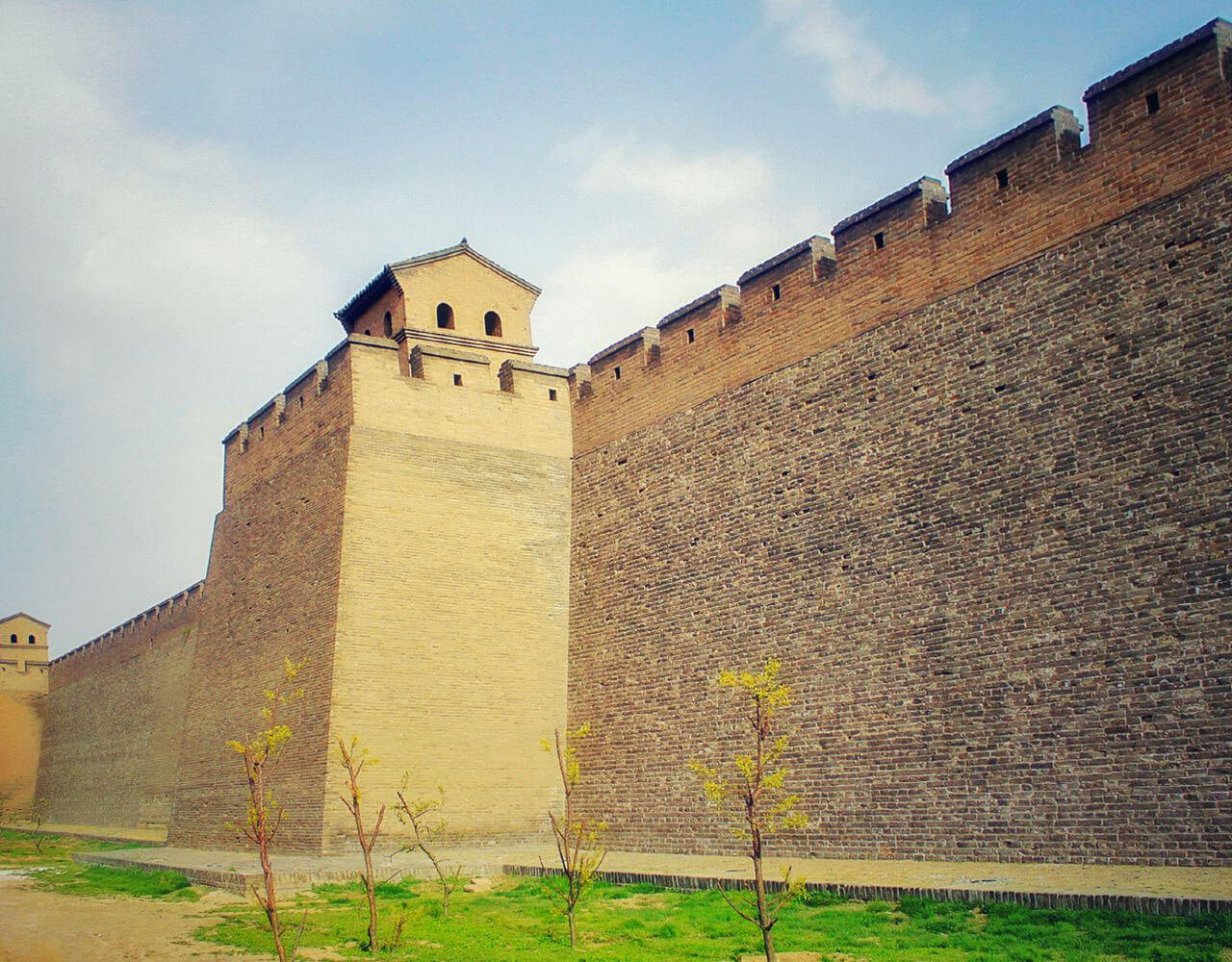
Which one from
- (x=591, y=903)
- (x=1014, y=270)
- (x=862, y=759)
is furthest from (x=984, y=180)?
(x=591, y=903)

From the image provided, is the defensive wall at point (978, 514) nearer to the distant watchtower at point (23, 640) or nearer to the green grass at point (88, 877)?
the green grass at point (88, 877)

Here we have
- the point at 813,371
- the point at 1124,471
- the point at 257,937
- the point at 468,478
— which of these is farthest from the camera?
the point at 468,478

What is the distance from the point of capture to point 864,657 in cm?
1037

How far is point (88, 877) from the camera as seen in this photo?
11984 mm

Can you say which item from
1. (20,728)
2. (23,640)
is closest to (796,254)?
(20,728)

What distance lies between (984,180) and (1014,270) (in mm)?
915

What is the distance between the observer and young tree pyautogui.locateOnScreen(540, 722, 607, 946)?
793 centimetres

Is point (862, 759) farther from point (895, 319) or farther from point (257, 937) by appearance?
point (257, 937)

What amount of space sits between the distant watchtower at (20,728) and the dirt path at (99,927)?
922 inches

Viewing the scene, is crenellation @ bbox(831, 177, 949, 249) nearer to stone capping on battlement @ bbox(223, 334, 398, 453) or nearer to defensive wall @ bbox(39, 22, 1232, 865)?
defensive wall @ bbox(39, 22, 1232, 865)

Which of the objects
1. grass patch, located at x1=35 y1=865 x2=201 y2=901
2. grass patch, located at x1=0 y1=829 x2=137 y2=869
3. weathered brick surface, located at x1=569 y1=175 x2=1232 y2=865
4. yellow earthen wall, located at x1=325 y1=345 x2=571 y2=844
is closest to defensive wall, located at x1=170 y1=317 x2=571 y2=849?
yellow earthen wall, located at x1=325 y1=345 x2=571 y2=844

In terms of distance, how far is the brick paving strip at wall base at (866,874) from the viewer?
6.71 metres

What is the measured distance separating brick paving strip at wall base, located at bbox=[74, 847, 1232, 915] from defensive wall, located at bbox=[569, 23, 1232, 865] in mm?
377

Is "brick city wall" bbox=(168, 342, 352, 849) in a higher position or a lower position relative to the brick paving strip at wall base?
higher
